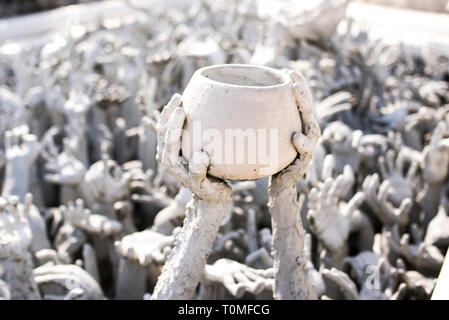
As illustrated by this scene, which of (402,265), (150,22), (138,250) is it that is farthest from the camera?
(150,22)

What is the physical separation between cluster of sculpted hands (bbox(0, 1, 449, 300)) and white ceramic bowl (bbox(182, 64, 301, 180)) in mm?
37

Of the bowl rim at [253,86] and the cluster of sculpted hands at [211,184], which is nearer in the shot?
the bowl rim at [253,86]

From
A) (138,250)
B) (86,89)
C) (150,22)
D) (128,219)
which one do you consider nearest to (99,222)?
(128,219)

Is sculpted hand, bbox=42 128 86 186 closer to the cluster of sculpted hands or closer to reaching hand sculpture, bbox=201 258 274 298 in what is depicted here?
the cluster of sculpted hands

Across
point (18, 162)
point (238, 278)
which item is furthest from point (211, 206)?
point (18, 162)

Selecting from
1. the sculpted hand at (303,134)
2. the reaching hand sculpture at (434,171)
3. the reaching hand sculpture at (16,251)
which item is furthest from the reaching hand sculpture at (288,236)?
→ the reaching hand sculpture at (434,171)

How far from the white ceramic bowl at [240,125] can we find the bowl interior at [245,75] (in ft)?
0.29

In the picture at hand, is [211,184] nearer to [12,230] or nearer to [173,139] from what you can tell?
[173,139]

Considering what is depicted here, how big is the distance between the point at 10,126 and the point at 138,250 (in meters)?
1.60

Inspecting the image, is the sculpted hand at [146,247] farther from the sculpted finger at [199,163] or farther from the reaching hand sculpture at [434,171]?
the reaching hand sculpture at [434,171]

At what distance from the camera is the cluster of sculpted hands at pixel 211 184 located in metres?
1.56

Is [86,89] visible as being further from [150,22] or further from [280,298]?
[280,298]
